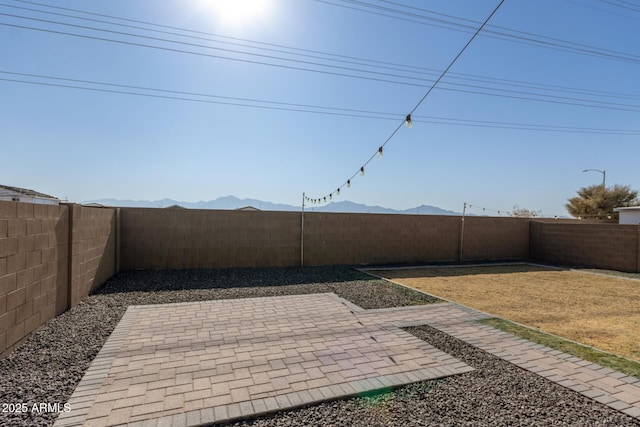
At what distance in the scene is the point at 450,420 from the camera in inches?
95.8

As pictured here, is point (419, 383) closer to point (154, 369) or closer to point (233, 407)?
point (233, 407)

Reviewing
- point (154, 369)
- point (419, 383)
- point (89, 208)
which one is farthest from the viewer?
point (89, 208)

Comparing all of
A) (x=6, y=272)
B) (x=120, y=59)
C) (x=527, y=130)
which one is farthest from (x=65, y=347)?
(x=527, y=130)

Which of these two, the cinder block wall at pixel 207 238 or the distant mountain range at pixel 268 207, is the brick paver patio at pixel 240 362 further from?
the distant mountain range at pixel 268 207

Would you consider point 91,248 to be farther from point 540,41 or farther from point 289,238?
point 540,41

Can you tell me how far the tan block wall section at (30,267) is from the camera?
3.41 m

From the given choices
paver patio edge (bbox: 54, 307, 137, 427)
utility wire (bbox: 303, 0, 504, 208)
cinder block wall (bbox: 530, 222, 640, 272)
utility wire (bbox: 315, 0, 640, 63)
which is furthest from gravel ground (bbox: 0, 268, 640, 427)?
cinder block wall (bbox: 530, 222, 640, 272)

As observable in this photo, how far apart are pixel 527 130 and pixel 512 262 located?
6.39 meters

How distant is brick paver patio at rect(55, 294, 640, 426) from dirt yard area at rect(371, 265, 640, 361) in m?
0.95

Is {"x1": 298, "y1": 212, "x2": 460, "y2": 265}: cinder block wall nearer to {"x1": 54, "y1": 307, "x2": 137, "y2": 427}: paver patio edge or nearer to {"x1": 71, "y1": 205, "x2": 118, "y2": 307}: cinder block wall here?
{"x1": 71, "y1": 205, "x2": 118, "y2": 307}: cinder block wall

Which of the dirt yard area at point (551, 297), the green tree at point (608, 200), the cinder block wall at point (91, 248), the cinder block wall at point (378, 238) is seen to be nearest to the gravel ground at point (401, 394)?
the cinder block wall at point (91, 248)

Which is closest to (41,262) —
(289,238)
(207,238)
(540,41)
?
(207,238)

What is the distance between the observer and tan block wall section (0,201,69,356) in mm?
3406

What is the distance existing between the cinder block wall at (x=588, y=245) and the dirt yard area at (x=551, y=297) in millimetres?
1924
